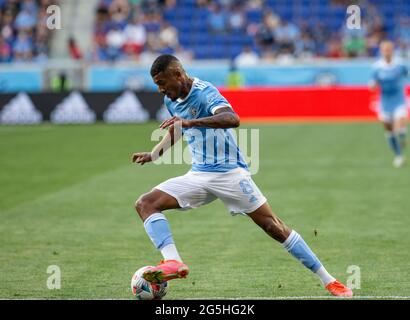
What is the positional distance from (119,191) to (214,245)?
5245 mm

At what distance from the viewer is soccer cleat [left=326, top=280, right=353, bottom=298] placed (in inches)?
300

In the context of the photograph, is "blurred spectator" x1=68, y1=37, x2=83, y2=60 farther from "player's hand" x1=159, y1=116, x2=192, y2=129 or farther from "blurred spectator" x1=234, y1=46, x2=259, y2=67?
"player's hand" x1=159, y1=116, x2=192, y2=129

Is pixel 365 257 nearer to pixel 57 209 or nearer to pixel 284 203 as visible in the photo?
pixel 284 203

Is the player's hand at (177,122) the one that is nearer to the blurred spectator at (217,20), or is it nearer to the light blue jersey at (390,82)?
the light blue jersey at (390,82)

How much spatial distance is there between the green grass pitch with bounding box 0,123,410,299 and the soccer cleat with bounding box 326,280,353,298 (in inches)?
4.5

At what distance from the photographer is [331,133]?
26828mm

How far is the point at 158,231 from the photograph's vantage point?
7602 mm

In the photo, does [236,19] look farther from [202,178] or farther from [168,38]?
[202,178]

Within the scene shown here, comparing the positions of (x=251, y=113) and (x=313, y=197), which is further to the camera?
(x=251, y=113)

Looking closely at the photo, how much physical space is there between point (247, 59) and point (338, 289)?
27.8 meters

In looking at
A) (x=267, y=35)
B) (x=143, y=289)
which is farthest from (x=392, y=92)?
(x=267, y=35)

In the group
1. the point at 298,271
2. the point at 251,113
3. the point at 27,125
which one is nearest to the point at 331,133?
the point at 251,113

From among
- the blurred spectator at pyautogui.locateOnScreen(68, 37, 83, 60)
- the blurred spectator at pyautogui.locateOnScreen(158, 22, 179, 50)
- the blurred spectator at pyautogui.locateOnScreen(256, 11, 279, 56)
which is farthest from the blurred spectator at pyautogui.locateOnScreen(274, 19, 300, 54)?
the blurred spectator at pyautogui.locateOnScreen(68, 37, 83, 60)

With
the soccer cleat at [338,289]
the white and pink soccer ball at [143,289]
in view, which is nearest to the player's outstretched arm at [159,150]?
the white and pink soccer ball at [143,289]
